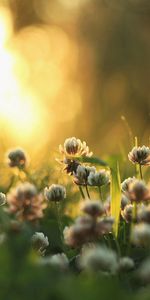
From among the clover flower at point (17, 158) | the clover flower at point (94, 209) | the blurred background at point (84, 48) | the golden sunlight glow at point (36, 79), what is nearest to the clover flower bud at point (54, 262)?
the clover flower at point (94, 209)

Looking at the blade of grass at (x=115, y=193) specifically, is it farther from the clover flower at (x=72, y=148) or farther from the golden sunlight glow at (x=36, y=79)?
the golden sunlight glow at (x=36, y=79)

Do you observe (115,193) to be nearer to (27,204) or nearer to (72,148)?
(72,148)

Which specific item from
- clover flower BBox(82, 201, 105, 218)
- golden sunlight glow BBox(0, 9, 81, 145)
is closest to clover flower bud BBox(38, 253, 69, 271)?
clover flower BBox(82, 201, 105, 218)

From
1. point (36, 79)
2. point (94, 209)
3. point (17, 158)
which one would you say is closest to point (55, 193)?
point (17, 158)

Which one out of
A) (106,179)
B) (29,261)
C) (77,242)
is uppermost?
(106,179)

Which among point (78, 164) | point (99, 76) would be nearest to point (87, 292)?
point (78, 164)

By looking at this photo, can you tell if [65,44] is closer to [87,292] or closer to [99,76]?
[99,76]
